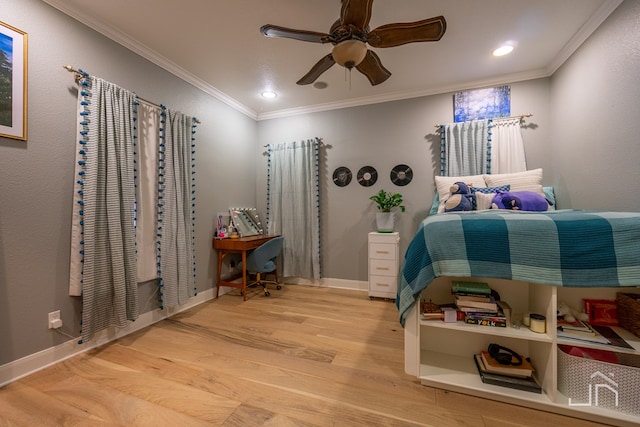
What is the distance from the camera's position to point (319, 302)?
2893 millimetres

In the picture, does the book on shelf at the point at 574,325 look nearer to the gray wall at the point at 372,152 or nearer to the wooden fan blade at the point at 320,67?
the gray wall at the point at 372,152

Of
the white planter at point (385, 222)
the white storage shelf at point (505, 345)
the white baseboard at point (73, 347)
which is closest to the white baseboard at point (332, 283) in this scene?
the white planter at point (385, 222)

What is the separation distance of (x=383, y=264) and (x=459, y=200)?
1110 mm

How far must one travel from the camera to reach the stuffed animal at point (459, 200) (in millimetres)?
2322

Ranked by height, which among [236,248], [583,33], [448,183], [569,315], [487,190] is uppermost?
[583,33]

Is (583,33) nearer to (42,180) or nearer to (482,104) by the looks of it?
(482,104)

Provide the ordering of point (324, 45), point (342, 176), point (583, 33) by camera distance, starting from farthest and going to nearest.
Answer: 1. point (342, 176)
2. point (324, 45)
3. point (583, 33)

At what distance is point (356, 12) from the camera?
145 centimetres

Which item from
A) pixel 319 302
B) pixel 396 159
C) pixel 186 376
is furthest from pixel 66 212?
pixel 396 159

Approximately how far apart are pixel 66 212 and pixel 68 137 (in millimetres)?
558

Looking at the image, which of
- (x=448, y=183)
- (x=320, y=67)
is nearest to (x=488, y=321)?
(x=448, y=183)

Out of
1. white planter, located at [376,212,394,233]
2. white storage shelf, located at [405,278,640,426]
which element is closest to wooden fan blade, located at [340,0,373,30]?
white storage shelf, located at [405,278,640,426]

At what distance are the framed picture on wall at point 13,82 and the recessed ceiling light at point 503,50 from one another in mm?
3761

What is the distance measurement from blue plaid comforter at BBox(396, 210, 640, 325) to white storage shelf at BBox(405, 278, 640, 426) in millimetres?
150
